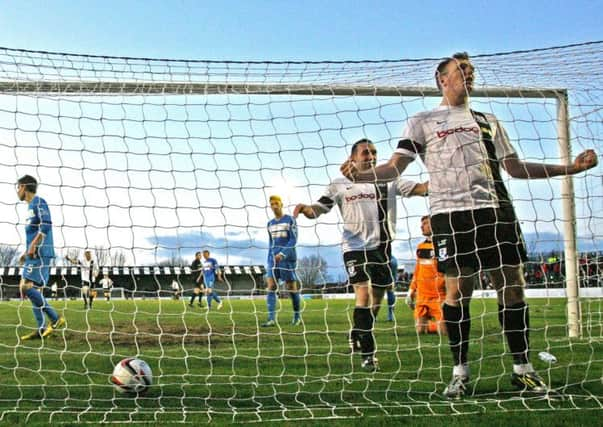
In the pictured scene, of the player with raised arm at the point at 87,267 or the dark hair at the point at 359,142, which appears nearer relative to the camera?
the player with raised arm at the point at 87,267

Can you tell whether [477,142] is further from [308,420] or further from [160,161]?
[160,161]

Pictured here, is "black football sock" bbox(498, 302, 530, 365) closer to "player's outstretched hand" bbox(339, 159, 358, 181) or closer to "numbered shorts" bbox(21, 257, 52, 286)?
"player's outstretched hand" bbox(339, 159, 358, 181)

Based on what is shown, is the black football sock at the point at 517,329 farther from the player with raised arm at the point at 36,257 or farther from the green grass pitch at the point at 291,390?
the player with raised arm at the point at 36,257

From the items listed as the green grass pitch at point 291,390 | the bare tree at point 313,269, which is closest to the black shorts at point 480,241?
the green grass pitch at point 291,390

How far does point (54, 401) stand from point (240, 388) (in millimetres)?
1119

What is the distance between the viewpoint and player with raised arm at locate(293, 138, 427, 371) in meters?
4.67

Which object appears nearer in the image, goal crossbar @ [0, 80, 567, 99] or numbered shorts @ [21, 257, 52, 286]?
goal crossbar @ [0, 80, 567, 99]

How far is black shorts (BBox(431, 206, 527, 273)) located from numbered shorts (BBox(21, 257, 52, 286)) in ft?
15.6

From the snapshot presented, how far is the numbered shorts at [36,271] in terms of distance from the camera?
21.7 ft

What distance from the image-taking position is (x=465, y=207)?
11.7ft

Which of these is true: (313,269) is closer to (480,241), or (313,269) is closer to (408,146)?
(408,146)

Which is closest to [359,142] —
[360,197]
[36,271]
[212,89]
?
[360,197]

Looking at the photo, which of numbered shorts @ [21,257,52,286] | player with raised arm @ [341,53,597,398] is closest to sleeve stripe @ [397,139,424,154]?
player with raised arm @ [341,53,597,398]

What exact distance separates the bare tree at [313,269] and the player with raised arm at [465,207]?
51.0 inches
